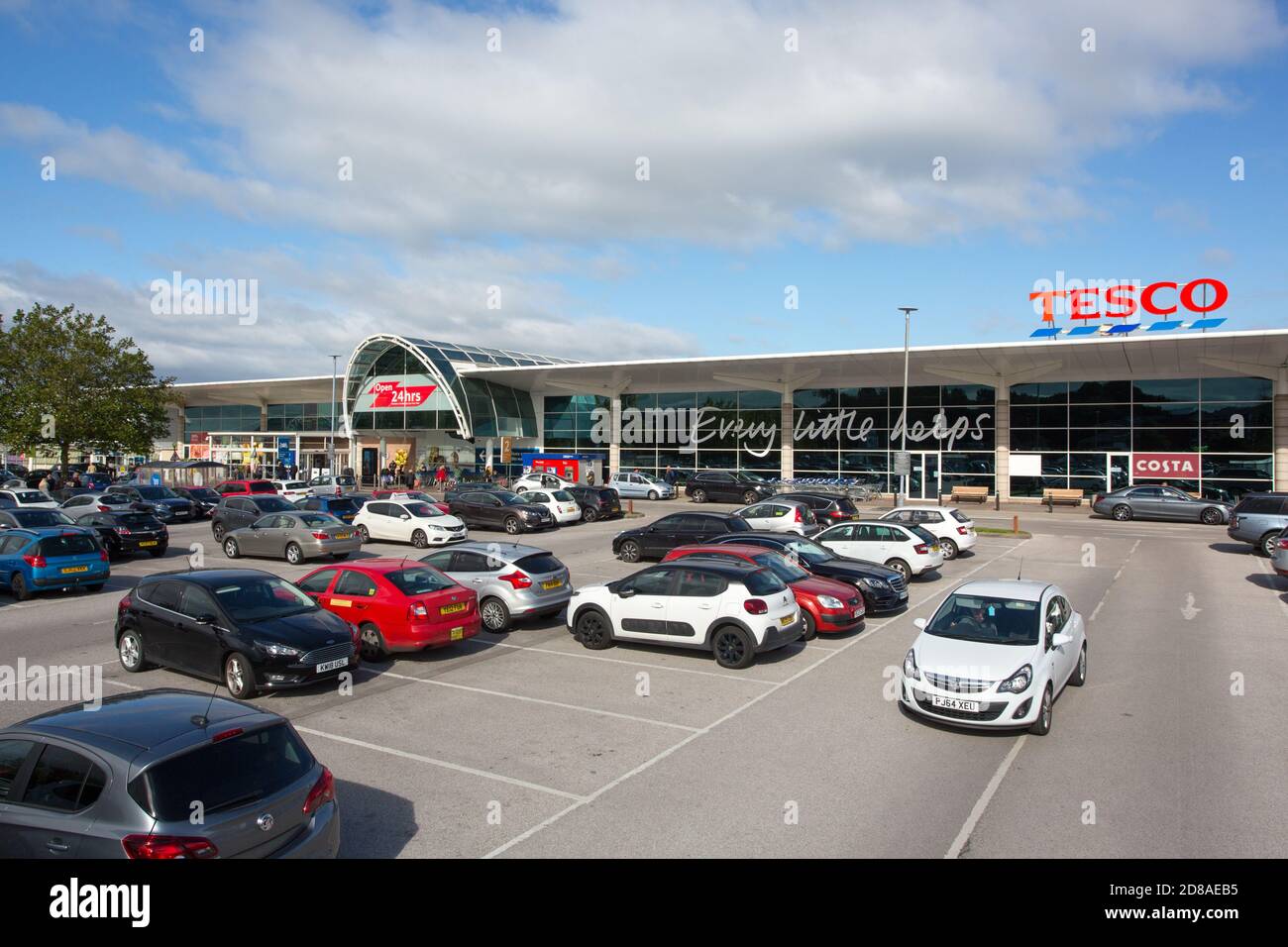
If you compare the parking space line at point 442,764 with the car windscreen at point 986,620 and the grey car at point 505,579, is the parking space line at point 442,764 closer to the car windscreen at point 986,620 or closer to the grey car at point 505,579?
the car windscreen at point 986,620

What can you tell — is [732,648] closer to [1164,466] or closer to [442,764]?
[442,764]

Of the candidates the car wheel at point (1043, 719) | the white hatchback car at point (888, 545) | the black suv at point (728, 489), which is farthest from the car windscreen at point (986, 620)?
the black suv at point (728, 489)

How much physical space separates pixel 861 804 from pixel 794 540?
10.8 metres

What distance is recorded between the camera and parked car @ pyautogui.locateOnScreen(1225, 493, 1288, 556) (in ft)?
81.6

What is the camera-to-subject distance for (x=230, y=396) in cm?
7575

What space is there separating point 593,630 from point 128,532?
55.9ft

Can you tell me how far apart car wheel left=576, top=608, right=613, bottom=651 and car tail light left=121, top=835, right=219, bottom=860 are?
8781 millimetres

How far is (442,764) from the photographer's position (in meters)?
8.27

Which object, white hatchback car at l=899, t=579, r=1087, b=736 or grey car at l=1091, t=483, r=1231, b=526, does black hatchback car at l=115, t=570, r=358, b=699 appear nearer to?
white hatchback car at l=899, t=579, r=1087, b=736

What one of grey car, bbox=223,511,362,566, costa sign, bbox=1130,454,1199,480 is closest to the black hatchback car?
grey car, bbox=223,511,362,566

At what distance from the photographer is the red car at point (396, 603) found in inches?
474

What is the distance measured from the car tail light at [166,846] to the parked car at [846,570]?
1189cm

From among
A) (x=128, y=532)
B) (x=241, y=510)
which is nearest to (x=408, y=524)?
(x=241, y=510)
